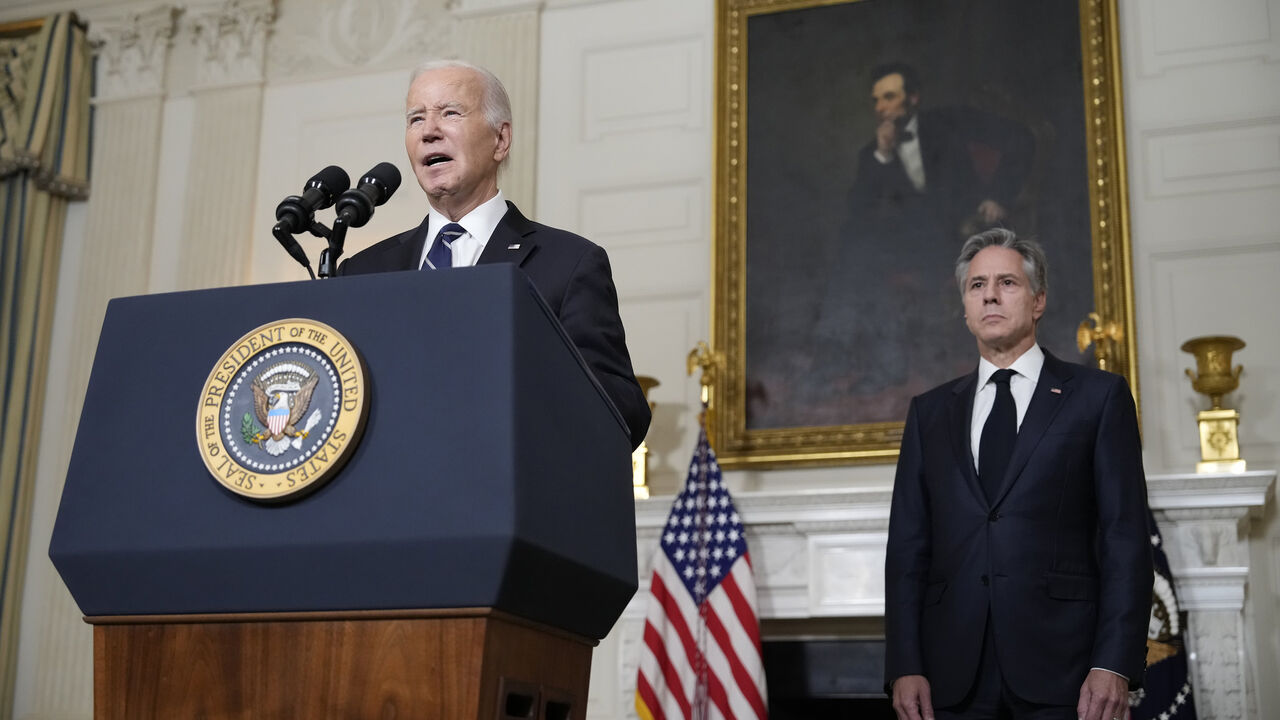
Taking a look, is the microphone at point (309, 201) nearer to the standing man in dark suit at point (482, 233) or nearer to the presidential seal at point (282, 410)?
the standing man in dark suit at point (482, 233)

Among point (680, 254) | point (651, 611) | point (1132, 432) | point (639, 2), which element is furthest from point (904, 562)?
point (639, 2)

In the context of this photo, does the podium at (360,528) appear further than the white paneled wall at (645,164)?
No

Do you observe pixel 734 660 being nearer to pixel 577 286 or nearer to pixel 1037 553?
pixel 1037 553

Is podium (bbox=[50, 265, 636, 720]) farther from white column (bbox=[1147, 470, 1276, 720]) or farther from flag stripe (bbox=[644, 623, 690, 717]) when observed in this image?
white column (bbox=[1147, 470, 1276, 720])

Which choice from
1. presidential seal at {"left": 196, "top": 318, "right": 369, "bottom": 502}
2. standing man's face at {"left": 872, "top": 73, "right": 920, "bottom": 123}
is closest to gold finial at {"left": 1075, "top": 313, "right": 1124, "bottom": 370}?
standing man's face at {"left": 872, "top": 73, "right": 920, "bottom": 123}

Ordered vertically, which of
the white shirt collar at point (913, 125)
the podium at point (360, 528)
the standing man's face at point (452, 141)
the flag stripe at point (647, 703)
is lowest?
the flag stripe at point (647, 703)

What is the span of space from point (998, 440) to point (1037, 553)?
306 millimetres

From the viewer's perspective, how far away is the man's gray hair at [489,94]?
2.18 meters

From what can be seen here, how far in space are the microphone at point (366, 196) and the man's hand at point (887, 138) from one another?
164 inches

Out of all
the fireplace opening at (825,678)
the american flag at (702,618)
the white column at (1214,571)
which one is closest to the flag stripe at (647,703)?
the american flag at (702,618)

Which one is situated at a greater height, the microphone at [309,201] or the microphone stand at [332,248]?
the microphone at [309,201]

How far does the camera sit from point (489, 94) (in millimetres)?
2199

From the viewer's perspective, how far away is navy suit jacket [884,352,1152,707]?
2959 mm

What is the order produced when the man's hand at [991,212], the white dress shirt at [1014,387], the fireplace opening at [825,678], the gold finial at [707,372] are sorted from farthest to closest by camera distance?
the man's hand at [991,212], the gold finial at [707,372], the fireplace opening at [825,678], the white dress shirt at [1014,387]
